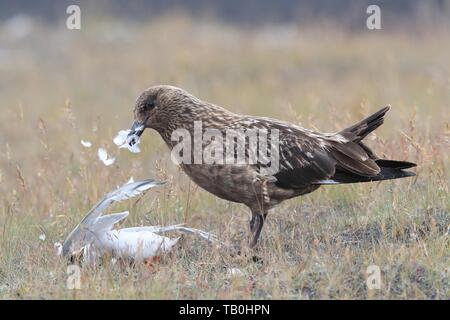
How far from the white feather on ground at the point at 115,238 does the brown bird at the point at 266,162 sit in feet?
1.04

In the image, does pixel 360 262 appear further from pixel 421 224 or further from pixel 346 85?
pixel 346 85

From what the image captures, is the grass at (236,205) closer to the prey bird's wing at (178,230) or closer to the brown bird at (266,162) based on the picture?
the prey bird's wing at (178,230)

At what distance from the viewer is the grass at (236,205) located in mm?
4480

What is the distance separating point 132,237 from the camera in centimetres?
504

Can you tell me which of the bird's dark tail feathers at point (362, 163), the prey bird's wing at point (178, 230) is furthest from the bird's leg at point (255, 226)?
the bird's dark tail feathers at point (362, 163)

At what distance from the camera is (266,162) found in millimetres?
5082

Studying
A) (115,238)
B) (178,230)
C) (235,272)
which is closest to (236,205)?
(178,230)

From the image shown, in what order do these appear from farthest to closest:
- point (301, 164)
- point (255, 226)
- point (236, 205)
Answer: point (236, 205), point (255, 226), point (301, 164)

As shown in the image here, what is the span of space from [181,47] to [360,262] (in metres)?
8.53

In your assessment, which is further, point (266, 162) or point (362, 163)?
point (362, 163)

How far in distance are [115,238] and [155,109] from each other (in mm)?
831

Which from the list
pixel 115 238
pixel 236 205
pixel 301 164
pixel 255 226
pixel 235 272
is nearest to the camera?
pixel 235 272

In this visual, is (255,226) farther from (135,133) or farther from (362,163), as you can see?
(135,133)

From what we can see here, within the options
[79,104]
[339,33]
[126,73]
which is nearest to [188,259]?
[79,104]
